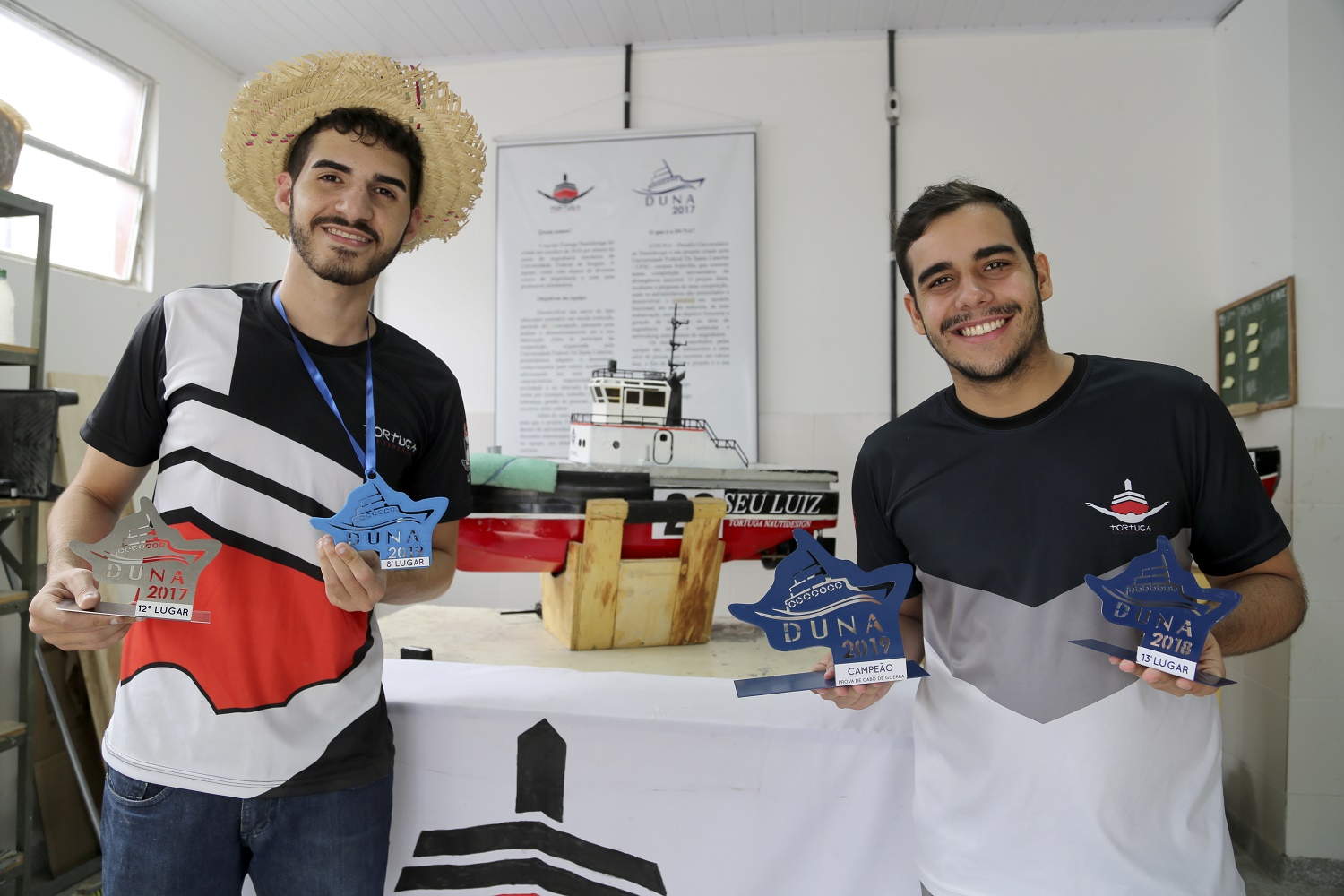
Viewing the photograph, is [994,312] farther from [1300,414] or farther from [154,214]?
[154,214]

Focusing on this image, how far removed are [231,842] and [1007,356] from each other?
4.87ft

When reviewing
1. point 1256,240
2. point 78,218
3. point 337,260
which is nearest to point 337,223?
point 337,260

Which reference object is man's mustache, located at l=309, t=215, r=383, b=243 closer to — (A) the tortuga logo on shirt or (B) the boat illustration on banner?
(B) the boat illustration on banner

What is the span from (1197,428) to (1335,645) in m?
2.63

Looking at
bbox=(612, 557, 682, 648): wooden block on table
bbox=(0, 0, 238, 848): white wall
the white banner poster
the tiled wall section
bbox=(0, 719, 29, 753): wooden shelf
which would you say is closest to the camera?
bbox=(612, 557, 682, 648): wooden block on table

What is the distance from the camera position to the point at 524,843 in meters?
1.61

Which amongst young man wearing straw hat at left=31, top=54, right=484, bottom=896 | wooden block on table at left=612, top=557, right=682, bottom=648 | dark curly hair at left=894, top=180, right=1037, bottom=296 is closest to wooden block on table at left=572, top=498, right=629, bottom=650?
wooden block on table at left=612, top=557, right=682, bottom=648

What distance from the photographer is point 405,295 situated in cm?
458

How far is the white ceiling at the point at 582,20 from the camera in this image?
12.9 ft

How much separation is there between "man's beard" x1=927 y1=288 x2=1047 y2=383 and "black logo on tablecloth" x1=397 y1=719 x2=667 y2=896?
3.57 ft

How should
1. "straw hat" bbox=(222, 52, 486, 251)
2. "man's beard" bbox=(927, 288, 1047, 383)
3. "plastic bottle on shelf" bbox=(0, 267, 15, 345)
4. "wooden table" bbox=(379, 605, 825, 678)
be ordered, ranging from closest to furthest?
"man's beard" bbox=(927, 288, 1047, 383)
"straw hat" bbox=(222, 52, 486, 251)
"wooden table" bbox=(379, 605, 825, 678)
"plastic bottle on shelf" bbox=(0, 267, 15, 345)

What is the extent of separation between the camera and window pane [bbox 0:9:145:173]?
339 cm

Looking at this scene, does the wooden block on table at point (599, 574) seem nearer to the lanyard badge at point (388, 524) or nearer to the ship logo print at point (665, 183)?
the lanyard badge at point (388, 524)

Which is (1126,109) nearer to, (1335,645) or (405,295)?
(1335,645)
